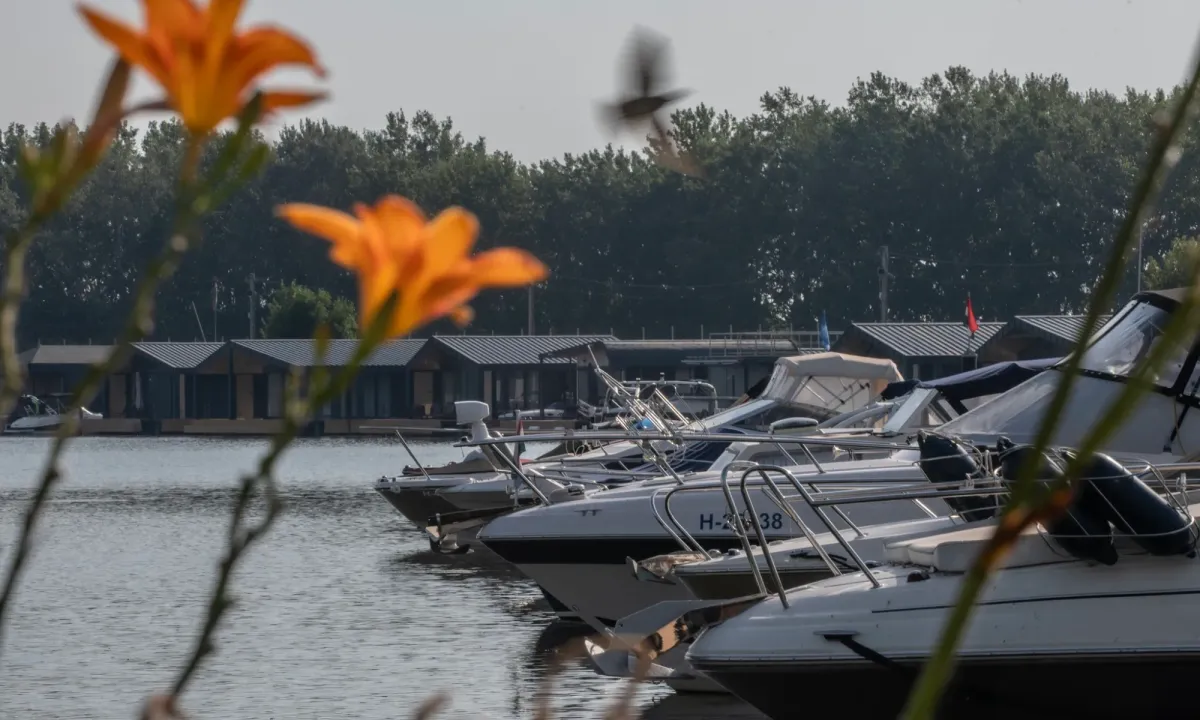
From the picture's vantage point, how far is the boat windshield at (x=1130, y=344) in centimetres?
1135

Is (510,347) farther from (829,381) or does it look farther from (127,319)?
(127,319)

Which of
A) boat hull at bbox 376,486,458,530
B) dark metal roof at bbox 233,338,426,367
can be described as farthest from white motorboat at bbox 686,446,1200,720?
dark metal roof at bbox 233,338,426,367

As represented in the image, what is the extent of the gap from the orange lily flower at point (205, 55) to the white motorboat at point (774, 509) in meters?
8.60

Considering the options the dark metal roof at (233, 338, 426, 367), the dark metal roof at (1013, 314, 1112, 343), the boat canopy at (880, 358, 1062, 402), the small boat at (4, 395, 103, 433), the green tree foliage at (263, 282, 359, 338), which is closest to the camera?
the boat canopy at (880, 358, 1062, 402)

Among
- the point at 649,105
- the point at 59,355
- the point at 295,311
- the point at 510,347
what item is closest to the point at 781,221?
the point at 510,347

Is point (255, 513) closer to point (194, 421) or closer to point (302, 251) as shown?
point (194, 421)

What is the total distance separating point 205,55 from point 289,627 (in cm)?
1855

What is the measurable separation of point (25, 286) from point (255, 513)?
32661 millimetres

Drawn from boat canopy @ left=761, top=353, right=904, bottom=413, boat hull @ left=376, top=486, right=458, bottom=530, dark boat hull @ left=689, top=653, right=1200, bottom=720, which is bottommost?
boat hull @ left=376, top=486, right=458, bottom=530

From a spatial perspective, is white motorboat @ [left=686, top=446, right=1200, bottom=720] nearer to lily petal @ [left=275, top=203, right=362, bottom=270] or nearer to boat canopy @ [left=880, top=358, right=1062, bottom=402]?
lily petal @ [left=275, top=203, right=362, bottom=270]

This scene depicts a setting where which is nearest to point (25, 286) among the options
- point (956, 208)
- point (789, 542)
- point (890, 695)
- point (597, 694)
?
point (890, 695)

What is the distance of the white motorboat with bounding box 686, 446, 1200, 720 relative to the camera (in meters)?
7.90

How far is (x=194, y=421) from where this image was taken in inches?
3445

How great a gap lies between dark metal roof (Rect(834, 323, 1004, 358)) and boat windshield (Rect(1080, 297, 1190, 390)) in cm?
5714
